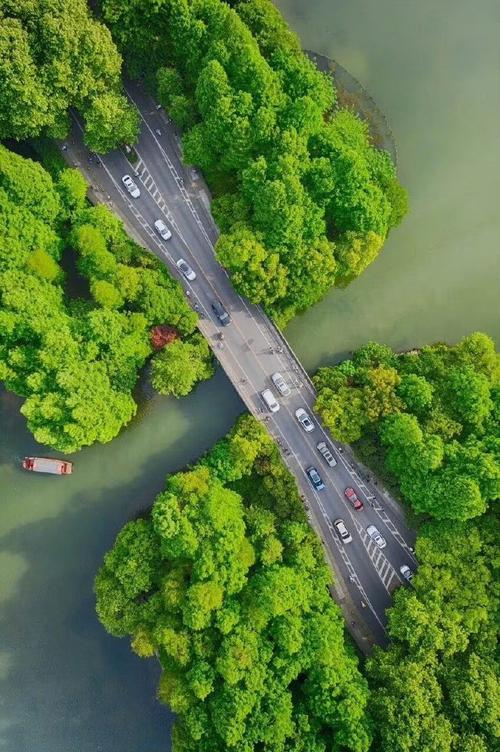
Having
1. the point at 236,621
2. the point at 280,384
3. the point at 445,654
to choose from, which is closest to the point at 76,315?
the point at 280,384

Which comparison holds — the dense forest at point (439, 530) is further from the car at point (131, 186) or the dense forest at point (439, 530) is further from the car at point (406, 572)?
the car at point (131, 186)

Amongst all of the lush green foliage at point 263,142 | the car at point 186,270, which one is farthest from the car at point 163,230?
the lush green foliage at point 263,142

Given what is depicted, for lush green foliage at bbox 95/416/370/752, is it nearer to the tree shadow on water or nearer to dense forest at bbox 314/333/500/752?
dense forest at bbox 314/333/500/752

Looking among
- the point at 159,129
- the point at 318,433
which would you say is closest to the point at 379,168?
the point at 159,129

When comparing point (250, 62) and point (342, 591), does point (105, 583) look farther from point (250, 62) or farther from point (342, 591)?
point (250, 62)

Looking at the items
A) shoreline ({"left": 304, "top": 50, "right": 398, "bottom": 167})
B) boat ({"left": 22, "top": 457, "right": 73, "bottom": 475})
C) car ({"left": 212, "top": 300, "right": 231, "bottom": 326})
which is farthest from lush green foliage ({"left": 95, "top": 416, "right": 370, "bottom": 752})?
shoreline ({"left": 304, "top": 50, "right": 398, "bottom": 167})

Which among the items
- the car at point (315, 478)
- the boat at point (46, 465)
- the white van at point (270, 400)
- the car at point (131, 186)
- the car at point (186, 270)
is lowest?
the car at point (315, 478)
